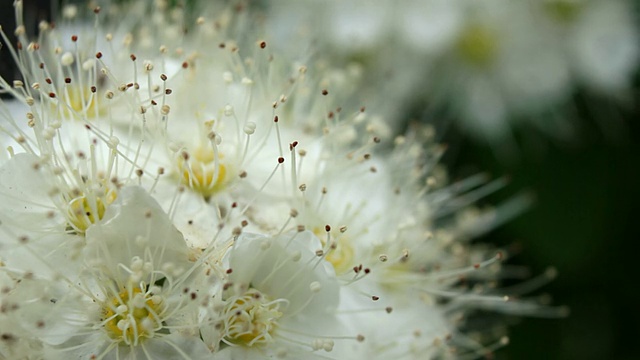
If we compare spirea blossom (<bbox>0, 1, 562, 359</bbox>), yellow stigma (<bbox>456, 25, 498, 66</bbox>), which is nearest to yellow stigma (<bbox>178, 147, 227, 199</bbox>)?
spirea blossom (<bbox>0, 1, 562, 359</bbox>)

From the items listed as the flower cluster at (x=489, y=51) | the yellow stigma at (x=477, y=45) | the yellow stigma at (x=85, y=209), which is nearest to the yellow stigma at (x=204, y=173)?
the yellow stigma at (x=85, y=209)

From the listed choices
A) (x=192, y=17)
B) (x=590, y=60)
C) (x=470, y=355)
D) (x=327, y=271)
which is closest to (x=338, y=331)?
(x=327, y=271)

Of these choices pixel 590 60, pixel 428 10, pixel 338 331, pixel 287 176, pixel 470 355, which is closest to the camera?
pixel 338 331

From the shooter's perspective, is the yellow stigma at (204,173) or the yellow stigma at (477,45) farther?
the yellow stigma at (477,45)

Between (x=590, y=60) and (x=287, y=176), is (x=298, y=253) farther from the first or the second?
(x=590, y=60)

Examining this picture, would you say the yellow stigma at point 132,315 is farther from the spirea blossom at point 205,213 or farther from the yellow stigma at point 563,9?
the yellow stigma at point 563,9

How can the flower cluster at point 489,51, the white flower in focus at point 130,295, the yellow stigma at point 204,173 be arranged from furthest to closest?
the flower cluster at point 489,51, the yellow stigma at point 204,173, the white flower in focus at point 130,295

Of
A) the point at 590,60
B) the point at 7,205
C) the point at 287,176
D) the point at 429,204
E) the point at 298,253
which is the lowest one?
the point at 7,205

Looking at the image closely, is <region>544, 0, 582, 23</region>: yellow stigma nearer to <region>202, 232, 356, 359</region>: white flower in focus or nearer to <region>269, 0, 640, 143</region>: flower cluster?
<region>269, 0, 640, 143</region>: flower cluster
